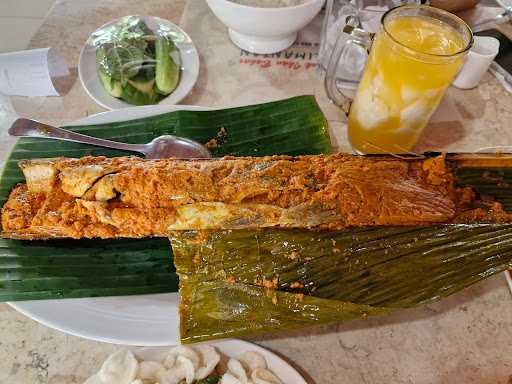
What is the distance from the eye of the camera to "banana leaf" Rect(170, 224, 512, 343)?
1.00m

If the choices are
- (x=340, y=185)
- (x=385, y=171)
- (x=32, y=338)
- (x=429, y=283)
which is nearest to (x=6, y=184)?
(x=32, y=338)

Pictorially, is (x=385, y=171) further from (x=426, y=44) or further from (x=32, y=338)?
(x=32, y=338)

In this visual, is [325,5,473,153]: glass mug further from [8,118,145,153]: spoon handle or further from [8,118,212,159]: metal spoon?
[8,118,145,153]: spoon handle

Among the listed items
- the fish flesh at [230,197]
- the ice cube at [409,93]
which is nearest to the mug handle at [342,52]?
the ice cube at [409,93]

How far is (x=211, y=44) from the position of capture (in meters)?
1.98

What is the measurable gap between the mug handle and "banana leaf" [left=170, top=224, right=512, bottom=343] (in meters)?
0.74

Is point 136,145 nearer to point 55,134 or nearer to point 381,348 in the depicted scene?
point 55,134

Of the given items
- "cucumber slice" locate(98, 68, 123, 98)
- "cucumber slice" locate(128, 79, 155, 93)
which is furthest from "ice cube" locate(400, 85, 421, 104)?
"cucumber slice" locate(98, 68, 123, 98)

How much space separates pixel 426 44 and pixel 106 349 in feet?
4.54

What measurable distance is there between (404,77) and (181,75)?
99cm

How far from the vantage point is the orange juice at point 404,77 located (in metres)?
1.19

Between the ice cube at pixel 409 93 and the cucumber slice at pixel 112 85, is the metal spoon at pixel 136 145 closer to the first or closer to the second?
the cucumber slice at pixel 112 85

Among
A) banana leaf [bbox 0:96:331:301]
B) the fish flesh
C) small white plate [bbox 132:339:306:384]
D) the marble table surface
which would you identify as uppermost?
the fish flesh

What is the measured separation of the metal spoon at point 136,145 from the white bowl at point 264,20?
25.6 inches
